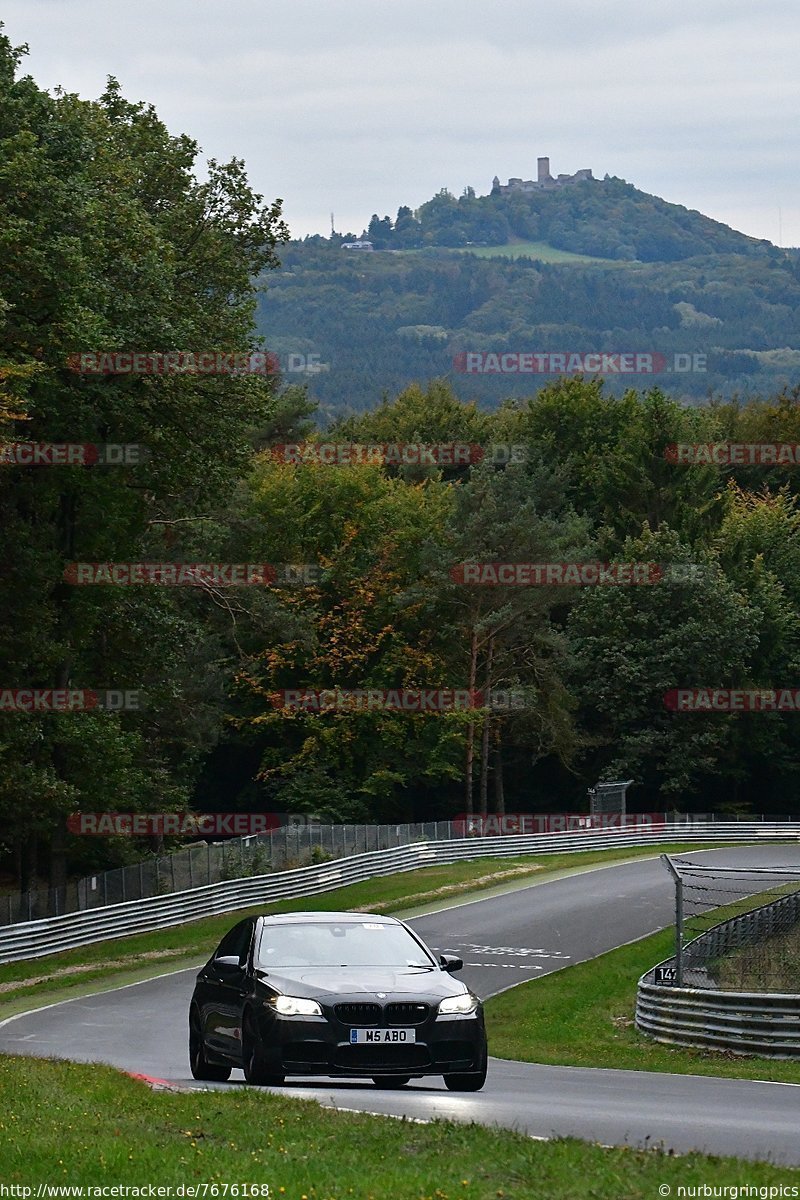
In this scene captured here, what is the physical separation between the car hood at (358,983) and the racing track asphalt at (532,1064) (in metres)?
0.74

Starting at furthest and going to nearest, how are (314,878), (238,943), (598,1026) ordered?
(314,878)
(598,1026)
(238,943)

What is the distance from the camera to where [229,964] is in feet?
45.6

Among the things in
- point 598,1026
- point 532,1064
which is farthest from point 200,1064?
point 598,1026

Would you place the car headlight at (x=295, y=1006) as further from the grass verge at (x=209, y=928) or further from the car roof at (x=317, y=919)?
the grass verge at (x=209, y=928)

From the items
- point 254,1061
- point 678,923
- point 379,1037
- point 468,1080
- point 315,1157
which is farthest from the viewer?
point 678,923

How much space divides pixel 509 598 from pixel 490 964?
3979 cm

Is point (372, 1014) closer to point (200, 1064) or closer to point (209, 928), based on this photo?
point (200, 1064)

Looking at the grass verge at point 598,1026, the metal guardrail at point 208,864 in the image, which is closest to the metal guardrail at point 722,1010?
the grass verge at point 598,1026

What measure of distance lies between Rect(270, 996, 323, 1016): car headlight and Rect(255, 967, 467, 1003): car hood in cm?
6

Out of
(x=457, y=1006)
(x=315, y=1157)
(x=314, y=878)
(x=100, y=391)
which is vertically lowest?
(x=314, y=878)

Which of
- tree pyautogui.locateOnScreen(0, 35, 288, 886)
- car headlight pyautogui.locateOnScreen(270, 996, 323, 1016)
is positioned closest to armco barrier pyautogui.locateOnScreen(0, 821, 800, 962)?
tree pyautogui.locateOnScreen(0, 35, 288, 886)

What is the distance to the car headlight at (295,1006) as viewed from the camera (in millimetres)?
12438

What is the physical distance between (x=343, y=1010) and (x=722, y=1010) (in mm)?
8694

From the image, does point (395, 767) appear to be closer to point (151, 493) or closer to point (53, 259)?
point (151, 493)
